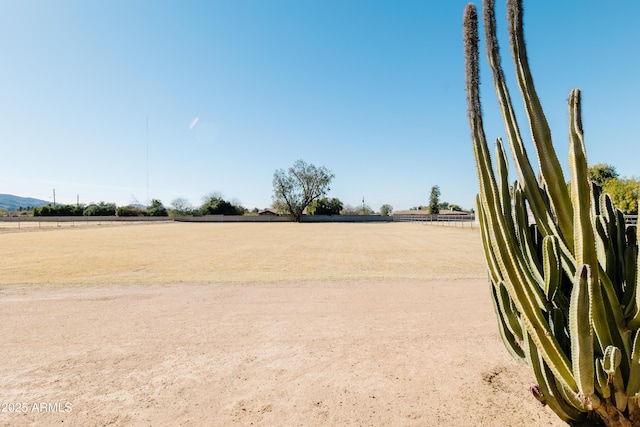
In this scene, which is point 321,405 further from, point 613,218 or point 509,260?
point 613,218

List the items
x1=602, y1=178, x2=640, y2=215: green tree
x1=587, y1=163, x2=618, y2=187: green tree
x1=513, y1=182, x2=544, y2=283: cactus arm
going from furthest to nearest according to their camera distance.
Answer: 1. x1=587, y1=163, x2=618, y2=187: green tree
2. x1=602, y1=178, x2=640, y2=215: green tree
3. x1=513, y1=182, x2=544, y2=283: cactus arm

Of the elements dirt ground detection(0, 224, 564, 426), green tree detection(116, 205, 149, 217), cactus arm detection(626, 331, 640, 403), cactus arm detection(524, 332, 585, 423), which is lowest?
dirt ground detection(0, 224, 564, 426)

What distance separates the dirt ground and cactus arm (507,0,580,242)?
1.80 meters

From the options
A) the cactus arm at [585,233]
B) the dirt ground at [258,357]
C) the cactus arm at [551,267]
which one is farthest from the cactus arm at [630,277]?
the dirt ground at [258,357]

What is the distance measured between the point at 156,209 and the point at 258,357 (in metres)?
101

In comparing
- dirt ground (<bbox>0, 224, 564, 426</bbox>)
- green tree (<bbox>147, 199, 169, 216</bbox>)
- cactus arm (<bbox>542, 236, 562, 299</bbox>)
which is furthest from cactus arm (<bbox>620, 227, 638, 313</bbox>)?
green tree (<bbox>147, 199, 169, 216</bbox>)

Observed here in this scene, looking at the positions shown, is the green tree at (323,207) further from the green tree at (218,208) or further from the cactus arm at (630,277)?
the cactus arm at (630,277)

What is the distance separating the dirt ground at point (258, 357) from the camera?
9.71ft

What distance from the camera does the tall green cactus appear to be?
2.14m

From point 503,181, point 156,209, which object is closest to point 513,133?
point 503,181

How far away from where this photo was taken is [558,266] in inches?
103

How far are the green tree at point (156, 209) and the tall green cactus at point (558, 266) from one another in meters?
101

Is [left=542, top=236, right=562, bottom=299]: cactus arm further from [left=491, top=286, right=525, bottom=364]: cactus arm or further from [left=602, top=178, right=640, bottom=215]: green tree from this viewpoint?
[left=602, top=178, right=640, bottom=215]: green tree

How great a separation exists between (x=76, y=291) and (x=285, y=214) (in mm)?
72460
